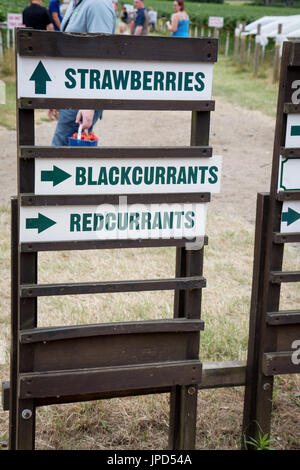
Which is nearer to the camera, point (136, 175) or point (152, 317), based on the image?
point (136, 175)

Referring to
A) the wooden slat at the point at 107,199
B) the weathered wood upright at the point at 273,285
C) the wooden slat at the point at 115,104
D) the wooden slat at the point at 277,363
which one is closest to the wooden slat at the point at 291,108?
the weathered wood upright at the point at 273,285

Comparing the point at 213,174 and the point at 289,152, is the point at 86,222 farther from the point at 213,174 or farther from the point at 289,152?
the point at 289,152

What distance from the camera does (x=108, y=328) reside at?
7.80 ft

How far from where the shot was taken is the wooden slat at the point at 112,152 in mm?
2178

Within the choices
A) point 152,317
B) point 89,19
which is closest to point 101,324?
point 152,317

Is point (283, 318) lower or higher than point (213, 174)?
lower

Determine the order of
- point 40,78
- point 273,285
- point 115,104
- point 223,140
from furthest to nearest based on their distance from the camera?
point 223,140
point 273,285
point 115,104
point 40,78

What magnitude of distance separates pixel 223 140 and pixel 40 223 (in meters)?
7.81

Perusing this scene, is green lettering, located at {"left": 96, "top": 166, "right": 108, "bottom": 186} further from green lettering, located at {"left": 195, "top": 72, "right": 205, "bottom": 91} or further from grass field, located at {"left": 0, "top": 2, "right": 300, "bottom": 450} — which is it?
grass field, located at {"left": 0, "top": 2, "right": 300, "bottom": 450}

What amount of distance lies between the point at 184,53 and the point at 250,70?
17.8 metres

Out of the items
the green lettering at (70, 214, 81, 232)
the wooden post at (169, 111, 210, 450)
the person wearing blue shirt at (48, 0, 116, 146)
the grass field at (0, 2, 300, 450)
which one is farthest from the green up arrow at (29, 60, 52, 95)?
the person wearing blue shirt at (48, 0, 116, 146)

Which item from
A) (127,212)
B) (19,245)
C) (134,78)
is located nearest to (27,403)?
(19,245)

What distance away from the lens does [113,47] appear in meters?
2.19
